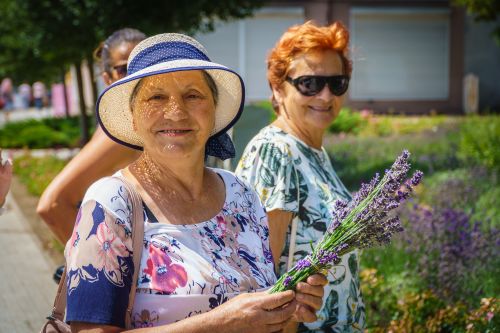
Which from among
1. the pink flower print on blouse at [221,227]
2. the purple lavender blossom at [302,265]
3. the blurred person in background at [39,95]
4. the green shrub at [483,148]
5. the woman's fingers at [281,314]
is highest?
the pink flower print on blouse at [221,227]

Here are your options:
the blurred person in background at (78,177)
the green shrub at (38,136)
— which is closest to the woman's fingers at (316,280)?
Result: the blurred person in background at (78,177)

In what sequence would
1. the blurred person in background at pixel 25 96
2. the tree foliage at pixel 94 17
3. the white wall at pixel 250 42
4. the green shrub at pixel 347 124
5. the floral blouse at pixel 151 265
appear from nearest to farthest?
1. the floral blouse at pixel 151 265
2. the tree foliage at pixel 94 17
3. the green shrub at pixel 347 124
4. the white wall at pixel 250 42
5. the blurred person in background at pixel 25 96

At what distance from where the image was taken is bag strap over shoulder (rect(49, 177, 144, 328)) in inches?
81.8

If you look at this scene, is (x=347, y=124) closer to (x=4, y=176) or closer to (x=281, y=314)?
(x=4, y=176)

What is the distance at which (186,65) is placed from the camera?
230 centimetres

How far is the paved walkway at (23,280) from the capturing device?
5.68 metres

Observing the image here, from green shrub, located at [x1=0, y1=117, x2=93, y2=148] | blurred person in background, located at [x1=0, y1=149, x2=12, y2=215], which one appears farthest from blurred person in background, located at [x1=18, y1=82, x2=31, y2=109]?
blurred person in background, located at [x1=0, y1=149, x2=12, y2=215]

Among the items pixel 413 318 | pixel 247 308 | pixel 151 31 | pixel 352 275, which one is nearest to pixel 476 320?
pixel 413 318

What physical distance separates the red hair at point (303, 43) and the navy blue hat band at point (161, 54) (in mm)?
1037

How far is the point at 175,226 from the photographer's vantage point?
2.23 m

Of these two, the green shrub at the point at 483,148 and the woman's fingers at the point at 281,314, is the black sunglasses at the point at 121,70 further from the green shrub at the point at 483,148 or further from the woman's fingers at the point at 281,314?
the green shrub at the point at 483,148

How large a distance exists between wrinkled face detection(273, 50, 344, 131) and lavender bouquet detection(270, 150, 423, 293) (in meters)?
1.18

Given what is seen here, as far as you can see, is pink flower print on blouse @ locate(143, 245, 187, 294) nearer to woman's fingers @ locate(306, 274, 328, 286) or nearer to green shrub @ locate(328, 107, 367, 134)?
woman's fingers @ locate(306, 274, 328, 286)

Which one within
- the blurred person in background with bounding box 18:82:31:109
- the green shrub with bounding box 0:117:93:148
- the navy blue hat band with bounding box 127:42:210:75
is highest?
the navy blue hat band with bounding box 127:42:210:75
